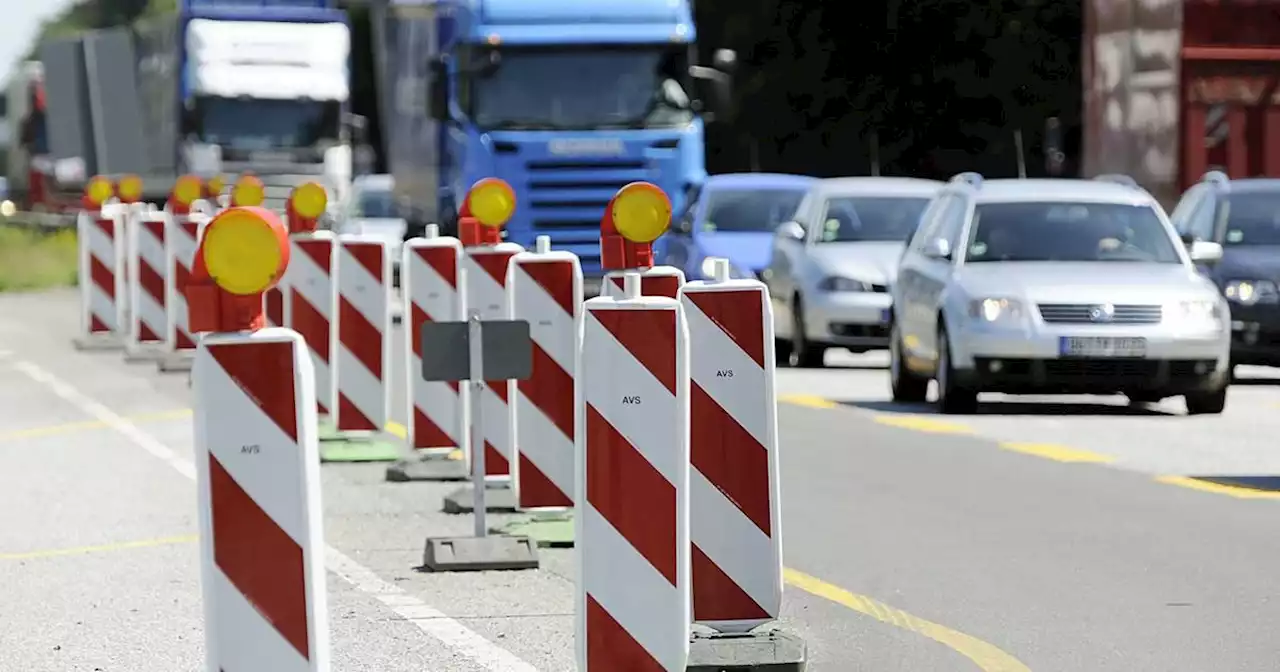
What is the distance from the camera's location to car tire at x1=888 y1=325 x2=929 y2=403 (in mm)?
19812

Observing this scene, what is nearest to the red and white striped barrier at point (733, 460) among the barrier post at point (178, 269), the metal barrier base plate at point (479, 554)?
the metal barrier base plate at point (479, 554)

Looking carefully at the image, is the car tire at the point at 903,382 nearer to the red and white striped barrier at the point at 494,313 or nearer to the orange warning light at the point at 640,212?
the red and white striped barrier at the point at 494,313

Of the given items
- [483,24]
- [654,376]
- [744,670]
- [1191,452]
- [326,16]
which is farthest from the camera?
[326,16]

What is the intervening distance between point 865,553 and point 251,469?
553cm

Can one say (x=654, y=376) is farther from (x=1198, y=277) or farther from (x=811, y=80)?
(x=811, y=80)

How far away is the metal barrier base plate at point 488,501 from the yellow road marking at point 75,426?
471 cm

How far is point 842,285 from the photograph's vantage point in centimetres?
2386

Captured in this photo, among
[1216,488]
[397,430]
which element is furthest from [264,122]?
[1216,488]

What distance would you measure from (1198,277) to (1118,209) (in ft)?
3.56

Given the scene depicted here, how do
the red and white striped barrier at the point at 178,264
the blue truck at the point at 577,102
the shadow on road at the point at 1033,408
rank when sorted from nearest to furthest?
the shadow on road at the point at 1033,408 → the red and white striped barrier at the point at 178,264 → the blue truck at the point at 577,102

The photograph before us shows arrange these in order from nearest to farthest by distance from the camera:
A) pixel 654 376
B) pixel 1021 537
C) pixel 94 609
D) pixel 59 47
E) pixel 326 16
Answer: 1. pixel 654 376
2. pixel 94 609
3. pixel 1021 537
4. pixel 326 16
5. pixel 59 47

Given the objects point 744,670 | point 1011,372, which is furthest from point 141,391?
point 744,670

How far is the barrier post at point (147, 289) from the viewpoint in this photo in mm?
24438

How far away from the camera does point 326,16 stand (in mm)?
41656
